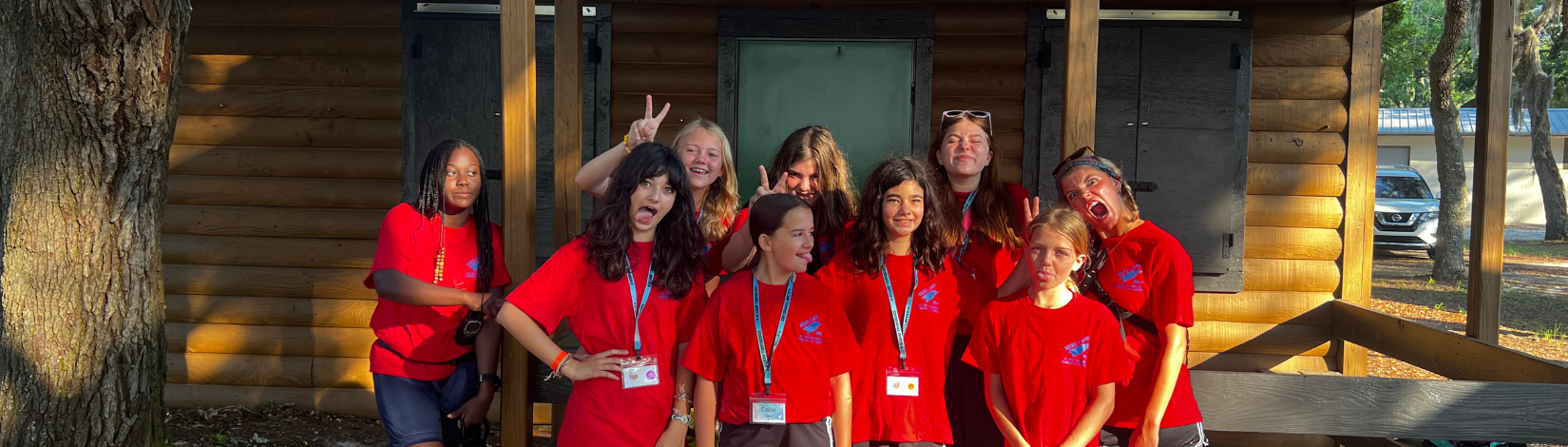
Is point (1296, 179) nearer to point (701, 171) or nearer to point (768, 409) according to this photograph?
point (701, 171)

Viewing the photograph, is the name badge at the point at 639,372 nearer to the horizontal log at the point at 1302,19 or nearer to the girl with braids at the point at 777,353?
the girl with braids at the point at 777,353

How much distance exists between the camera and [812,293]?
2529mm

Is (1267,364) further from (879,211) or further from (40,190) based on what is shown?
(40,190)

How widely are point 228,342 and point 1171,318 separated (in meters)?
5.18

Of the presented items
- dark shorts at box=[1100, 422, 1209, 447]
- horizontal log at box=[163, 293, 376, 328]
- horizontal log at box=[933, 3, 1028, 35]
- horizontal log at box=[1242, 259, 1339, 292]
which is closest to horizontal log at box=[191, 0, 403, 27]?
horizontal log at box=[163, 293, 376, 328]

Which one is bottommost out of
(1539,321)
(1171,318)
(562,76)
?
(1539,321)

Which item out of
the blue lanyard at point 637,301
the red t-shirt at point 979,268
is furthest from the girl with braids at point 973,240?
the blue lanyard at point 637,301

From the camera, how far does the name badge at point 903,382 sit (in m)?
2.57

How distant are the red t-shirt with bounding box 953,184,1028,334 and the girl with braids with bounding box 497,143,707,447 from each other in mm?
791

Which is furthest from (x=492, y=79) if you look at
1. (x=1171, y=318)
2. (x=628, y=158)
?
(x=1171, y=318)

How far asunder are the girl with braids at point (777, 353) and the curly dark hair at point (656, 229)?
14 cm

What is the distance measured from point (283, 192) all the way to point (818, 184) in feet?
12.6

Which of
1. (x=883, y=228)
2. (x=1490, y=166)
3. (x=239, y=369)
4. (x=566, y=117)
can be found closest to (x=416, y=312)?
(x=566, y=117)

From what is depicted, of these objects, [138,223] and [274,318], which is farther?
[274,318]
